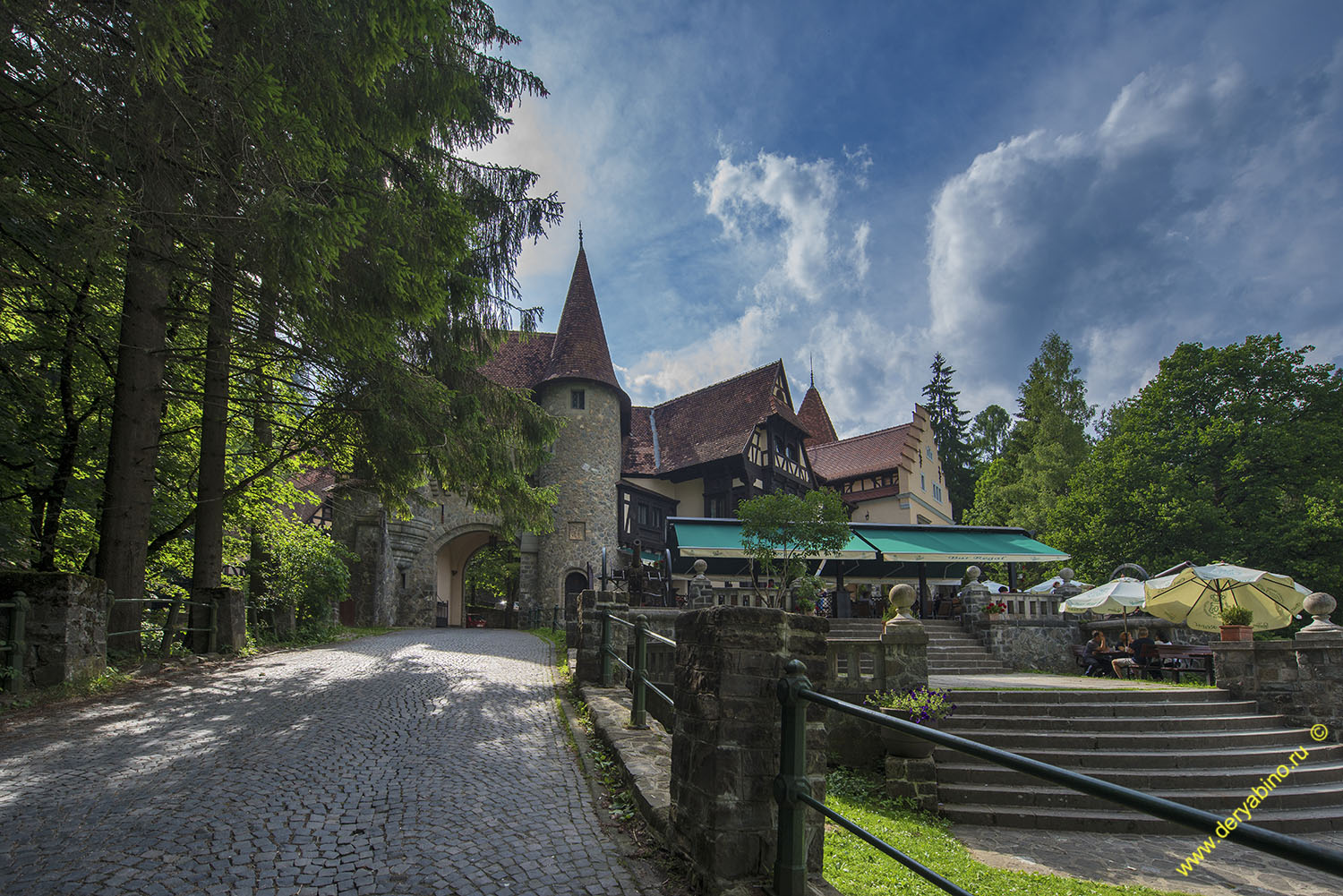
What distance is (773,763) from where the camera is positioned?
3.15 metres

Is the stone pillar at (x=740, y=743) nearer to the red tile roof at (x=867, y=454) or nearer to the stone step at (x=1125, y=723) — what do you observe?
the stone step at (x=1125, y=723)

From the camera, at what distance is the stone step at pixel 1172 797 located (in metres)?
8.91

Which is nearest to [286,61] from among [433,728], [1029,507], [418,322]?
[418,322]

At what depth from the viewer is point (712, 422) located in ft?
103

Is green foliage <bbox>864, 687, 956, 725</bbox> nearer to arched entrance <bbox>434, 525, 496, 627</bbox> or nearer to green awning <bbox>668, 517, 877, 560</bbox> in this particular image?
green awning <bbox>668, 517, 877, 560</bbox>

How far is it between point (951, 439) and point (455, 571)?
34.2m

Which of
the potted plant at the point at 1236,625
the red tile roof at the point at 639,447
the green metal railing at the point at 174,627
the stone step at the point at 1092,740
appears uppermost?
the red tile roof at the point at 639,447

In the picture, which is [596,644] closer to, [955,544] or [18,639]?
[18,639]

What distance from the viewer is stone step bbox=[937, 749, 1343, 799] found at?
368 inches

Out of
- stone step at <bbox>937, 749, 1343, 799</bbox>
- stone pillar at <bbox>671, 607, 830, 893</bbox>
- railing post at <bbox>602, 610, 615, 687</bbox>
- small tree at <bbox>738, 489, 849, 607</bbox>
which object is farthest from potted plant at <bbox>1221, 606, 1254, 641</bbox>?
stone pillar at <bbox>671, 607, 830, 893</bbox>

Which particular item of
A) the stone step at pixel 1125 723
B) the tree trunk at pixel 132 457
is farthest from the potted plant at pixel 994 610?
the tree trunk at pixel 132 457

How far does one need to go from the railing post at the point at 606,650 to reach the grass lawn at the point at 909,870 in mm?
2773

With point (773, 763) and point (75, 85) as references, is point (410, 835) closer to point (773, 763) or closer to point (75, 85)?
point (773, 763)

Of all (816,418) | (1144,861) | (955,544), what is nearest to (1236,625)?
(1144,861)
